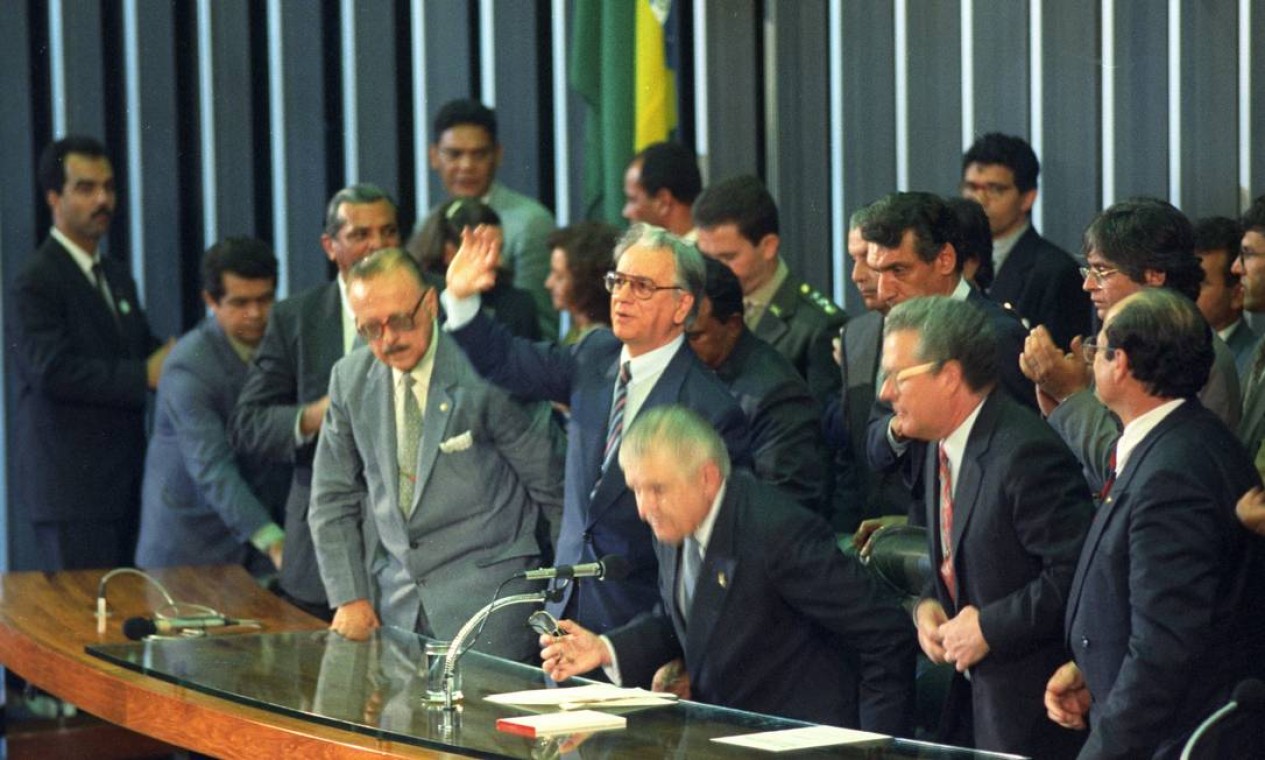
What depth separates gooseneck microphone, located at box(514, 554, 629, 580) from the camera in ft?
11.8

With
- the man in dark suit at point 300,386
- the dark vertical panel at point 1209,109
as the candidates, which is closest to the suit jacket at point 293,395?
the man in dark suit at point 300,386

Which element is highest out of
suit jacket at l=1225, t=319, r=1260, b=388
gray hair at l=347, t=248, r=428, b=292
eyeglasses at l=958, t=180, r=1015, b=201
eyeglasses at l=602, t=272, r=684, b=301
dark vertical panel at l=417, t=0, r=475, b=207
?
dark vertical panel at l=417, t=0, r=475, b=207

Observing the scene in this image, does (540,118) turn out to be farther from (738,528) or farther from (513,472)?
(738,528)

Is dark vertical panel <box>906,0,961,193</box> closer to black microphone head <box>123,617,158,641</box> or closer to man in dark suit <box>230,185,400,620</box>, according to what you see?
man in dark suit <box>230,185,400,620</box>

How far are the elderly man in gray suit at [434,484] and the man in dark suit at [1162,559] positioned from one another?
164cm

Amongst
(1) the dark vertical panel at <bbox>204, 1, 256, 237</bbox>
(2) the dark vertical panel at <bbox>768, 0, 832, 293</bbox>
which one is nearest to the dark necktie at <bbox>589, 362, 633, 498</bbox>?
(2) the dark vertical panel at <bbox>768, 0, 832, 293</bbox>

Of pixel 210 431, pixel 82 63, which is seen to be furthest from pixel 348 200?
pixel 82 63

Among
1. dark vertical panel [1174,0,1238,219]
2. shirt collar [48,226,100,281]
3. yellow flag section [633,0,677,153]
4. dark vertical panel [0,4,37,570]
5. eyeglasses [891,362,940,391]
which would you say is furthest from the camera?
dark vertical panel [0,4,37,570]

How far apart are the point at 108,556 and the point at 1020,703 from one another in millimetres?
3886

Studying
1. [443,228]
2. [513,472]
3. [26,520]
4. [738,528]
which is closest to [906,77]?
[443,228]

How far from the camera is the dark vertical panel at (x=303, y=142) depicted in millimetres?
7543

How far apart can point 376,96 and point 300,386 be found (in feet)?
7.78

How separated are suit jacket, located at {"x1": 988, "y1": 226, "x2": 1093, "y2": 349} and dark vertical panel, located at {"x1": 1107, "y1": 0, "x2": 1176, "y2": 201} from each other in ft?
1.52

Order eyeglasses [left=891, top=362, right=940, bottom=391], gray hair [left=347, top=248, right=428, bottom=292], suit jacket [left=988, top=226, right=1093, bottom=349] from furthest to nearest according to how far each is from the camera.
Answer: suit jacket [left=988, top=226, right=1093, bottom=349]
gray hair [left=347, top=248, right=428, bottom=292]
eyeglasses [left=891, top=362, right=940, bottom=391]
